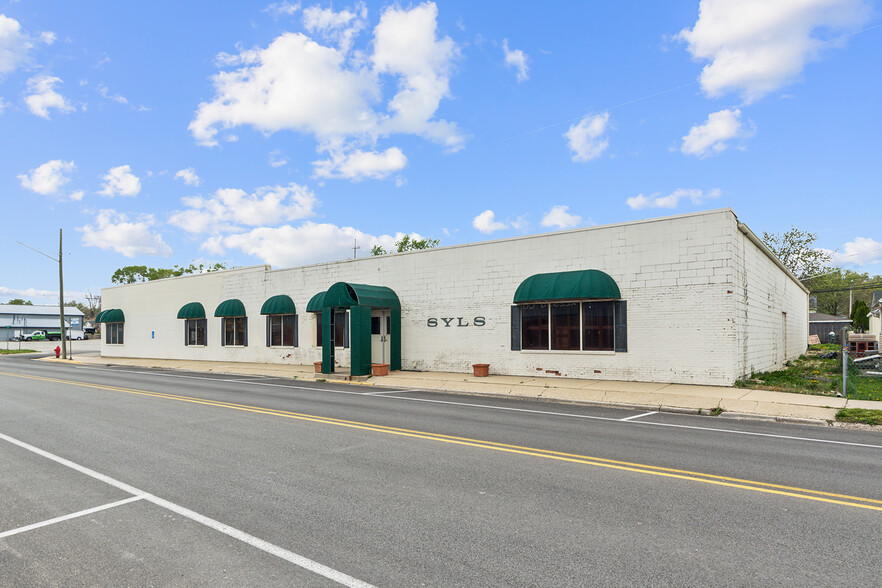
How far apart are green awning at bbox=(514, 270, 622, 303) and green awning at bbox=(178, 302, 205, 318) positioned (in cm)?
2179

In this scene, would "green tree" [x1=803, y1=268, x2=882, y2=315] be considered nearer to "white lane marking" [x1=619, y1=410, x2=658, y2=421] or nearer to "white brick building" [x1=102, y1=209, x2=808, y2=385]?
"white brick building" [x1=102, y1=209, x2=808, y2=385]

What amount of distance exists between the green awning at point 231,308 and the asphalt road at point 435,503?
19.1 meters

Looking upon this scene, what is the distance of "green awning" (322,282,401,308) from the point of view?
20375mm

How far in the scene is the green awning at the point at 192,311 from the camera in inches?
1254

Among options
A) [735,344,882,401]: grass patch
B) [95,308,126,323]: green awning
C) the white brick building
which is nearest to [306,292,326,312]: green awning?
the white brick building

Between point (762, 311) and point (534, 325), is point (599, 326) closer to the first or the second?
point (534, 325)

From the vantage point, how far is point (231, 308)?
29.5 meters

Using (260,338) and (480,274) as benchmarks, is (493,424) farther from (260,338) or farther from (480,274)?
(260,338)

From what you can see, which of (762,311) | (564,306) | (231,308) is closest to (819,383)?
(762,311)

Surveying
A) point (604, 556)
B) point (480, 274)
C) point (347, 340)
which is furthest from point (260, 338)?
point (604, 556)

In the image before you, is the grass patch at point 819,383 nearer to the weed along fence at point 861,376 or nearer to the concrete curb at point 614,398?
the weed along fence at point 861,376

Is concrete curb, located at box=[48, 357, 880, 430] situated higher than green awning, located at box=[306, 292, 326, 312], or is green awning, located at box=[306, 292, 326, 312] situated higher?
green awning, located at box=[306, 292, 326, 312]

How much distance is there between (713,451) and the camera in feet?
26.0

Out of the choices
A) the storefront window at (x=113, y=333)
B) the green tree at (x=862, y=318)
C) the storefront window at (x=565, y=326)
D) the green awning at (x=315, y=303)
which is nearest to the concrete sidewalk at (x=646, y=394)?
Answer: the storefront window at (x=565, y=326)
